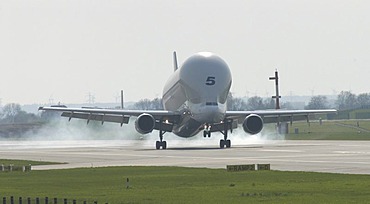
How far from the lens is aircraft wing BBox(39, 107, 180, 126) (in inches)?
4045

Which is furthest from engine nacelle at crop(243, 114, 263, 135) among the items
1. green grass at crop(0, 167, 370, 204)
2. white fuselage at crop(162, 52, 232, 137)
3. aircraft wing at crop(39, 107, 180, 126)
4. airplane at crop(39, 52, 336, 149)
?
green grass at crop(0, 167, 370, 204)

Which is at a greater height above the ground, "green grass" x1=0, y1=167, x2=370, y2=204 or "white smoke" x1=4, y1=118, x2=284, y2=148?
"white smoke" x1=4, y1=118, x2=284, y2=148

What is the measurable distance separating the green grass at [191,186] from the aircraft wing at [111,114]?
42.5 metres

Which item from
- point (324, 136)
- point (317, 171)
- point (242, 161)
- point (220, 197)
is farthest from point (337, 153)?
point (324, 136)

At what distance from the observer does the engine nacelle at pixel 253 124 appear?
3982 inches

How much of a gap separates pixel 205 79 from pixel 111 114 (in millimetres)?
12209

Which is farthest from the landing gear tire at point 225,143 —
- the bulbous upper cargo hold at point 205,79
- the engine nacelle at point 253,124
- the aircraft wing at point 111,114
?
the aircraft wing at point 111,114

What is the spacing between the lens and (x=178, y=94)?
103m

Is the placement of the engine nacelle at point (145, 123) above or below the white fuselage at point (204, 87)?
below

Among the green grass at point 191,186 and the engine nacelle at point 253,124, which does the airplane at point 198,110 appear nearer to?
the engine nacelle at point 253,124

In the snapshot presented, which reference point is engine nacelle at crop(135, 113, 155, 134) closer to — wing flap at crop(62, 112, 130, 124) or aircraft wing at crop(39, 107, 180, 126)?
aircraft wing at crop(39, 107, 180, 126)

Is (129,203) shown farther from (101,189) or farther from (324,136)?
(324,136)

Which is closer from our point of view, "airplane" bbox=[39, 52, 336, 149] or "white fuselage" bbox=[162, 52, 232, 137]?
"white fuselage" bbox=[162, 52, 232, 137]

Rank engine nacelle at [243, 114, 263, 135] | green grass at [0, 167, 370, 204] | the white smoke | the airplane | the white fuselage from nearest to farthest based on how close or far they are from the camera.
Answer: green grass at [0, 167, 370, 204], the white fuselage, the airplane, engine nacelle at [243, 114, 263, 135], the white smoke
